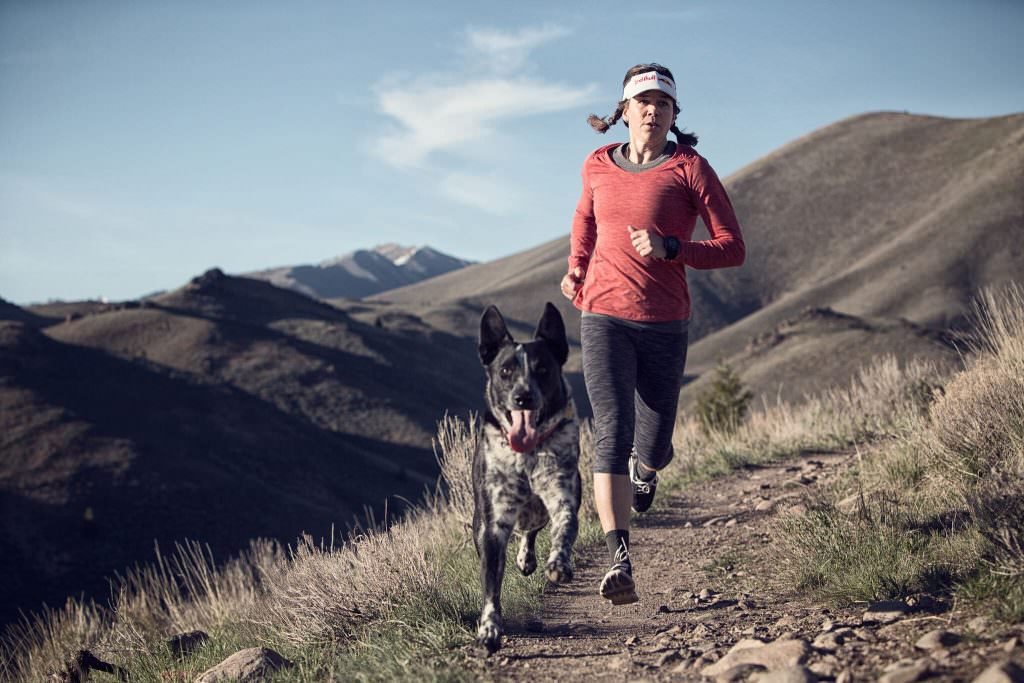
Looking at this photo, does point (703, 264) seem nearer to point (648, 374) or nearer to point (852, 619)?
point (648, 374)

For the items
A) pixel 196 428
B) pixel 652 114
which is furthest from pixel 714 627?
pixel 196 428

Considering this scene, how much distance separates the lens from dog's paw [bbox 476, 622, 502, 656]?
433 cm

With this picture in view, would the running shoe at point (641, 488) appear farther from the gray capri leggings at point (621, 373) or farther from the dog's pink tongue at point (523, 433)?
the dog's pink tongue at point (523, 433)

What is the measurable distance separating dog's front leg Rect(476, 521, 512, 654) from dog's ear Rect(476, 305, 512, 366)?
845 millimetres

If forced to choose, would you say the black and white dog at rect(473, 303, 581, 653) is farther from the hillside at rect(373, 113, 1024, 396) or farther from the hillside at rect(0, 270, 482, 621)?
the hillside at rect(373, 113, 1024, 396)

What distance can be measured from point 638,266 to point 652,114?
81 cm

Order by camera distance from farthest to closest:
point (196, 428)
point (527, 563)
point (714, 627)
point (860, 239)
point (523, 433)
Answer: point (860, 239) < point (196, 428) < point (527, 563) < point (714, 627) < point (523, 433)

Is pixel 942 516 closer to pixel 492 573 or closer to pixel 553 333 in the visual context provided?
pixel 553 333

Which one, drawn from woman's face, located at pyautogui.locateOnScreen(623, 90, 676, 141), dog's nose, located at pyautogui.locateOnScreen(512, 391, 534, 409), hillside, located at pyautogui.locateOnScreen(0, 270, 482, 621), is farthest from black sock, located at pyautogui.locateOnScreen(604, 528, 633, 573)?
hillside, located at pyautogui.locateOnScreen(0, 270, 482, 621)

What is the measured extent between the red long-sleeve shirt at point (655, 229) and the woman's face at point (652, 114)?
0.50 ft

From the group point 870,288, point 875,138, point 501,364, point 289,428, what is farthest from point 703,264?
point 875,138

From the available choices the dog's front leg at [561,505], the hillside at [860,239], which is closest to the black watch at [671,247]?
the dog's front leg at [561,505]

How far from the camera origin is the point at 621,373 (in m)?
4.74

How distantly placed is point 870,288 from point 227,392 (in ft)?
153
